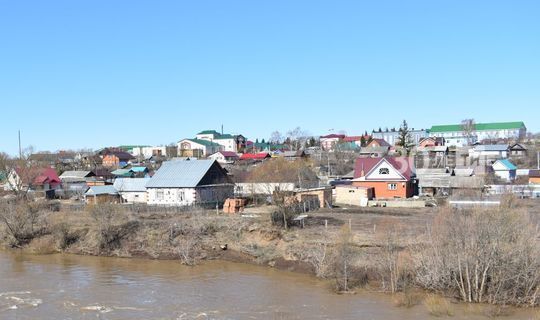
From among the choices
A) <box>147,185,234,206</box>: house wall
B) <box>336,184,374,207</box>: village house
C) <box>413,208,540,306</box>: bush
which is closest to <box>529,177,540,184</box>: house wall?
<box>336,184,374,207</box>: village house

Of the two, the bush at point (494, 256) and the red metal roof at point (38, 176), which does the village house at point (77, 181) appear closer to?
the red metal roof at point (38, 176)

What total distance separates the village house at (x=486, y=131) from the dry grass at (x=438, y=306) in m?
118

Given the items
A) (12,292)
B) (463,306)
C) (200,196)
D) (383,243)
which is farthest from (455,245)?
(200,196)

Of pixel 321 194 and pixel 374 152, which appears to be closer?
pixel 321 194

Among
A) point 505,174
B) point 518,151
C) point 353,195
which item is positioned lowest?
point 353,195

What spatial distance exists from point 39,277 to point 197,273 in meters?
7.88

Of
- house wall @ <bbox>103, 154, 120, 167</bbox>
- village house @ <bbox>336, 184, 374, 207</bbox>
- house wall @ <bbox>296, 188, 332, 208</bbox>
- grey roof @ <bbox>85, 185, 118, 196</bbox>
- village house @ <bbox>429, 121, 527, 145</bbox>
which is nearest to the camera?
house wall @ <bbox>296, 188, 332, 208</bbox>

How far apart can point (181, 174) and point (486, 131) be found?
113 metres

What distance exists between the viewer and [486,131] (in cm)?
13612

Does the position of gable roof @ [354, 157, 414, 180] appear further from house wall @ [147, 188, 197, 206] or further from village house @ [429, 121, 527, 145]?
village house @ [429, 121, 527, 145]

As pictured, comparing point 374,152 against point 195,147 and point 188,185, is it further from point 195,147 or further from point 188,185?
point 188,185

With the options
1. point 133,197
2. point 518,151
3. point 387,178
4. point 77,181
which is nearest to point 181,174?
point 133,197

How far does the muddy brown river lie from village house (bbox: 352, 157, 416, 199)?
22.2 meters

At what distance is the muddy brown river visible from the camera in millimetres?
19203
